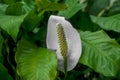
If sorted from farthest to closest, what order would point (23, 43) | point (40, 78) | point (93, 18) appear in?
point (93, 18) < point (23, 43) < point (40, 78)

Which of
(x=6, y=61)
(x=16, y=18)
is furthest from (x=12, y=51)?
(x=16, y=18)

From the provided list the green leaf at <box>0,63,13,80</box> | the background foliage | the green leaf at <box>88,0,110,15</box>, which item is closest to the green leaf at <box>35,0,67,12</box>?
the background foliage

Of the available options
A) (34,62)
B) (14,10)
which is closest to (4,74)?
(34,62)

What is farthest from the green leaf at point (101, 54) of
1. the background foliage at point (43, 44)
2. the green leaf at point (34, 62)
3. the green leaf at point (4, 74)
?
the green leaf at point (4, 74)

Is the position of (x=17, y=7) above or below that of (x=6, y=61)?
above

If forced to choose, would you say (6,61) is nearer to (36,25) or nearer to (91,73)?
(36,25)
